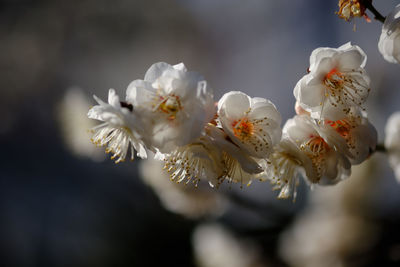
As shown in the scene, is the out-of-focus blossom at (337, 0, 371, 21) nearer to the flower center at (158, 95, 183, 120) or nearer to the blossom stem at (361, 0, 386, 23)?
the blossom stem at (361, 0, 386, 23)

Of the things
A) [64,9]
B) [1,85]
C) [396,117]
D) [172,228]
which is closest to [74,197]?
[172,228]

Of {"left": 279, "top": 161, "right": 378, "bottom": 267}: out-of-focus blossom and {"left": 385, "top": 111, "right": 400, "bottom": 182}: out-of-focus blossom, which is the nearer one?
{"left": 385, "top": 111, "right": 400, "bottom": 182}: out-of-focus blossom

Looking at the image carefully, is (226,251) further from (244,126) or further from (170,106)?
(170,106)

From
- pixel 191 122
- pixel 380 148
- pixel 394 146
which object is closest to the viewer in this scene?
pixel 191 122

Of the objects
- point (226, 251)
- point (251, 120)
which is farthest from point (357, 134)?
point (226, 251)

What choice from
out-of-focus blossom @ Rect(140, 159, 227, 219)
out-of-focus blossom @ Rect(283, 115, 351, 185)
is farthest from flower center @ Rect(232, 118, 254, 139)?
out-of-focus blossom @ Rect(140, 159, 227, 219)

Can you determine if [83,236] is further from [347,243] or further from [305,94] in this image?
[305,94]

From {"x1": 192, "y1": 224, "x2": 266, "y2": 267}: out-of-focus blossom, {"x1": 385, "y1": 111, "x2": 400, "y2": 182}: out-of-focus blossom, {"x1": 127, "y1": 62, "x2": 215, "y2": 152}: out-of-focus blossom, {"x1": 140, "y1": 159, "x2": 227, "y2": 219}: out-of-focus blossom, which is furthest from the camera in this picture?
{"x1": 192, "y1": 224, "x2": 266, "y2": 267}: out-of-focus blossom
